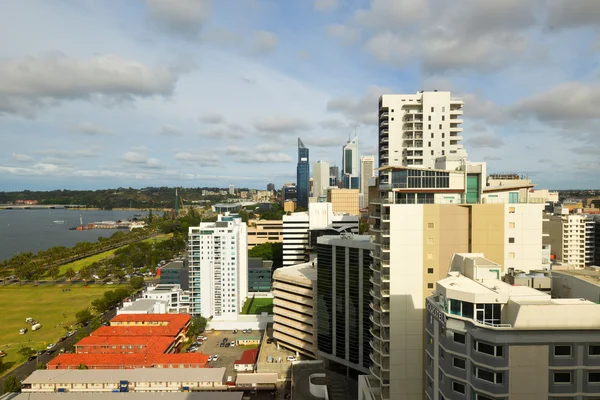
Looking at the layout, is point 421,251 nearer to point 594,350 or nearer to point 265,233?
→ point 594,350

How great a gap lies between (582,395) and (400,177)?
937 cm

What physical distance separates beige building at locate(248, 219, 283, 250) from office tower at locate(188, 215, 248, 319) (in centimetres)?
2547

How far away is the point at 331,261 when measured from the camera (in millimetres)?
23062

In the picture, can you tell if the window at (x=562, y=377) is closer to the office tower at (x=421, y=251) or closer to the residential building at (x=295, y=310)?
the office tower at (x=421, y=251)

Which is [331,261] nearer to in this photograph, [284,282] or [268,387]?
[284,282]

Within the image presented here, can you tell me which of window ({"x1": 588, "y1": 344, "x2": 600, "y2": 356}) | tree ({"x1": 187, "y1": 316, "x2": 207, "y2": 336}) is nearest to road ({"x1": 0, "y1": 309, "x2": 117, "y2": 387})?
tree ({"x1": 187, "y1": 316, "x2": 207, "y2": 336})

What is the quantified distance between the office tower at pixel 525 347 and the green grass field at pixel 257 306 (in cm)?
3129

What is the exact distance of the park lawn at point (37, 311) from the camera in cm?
3039

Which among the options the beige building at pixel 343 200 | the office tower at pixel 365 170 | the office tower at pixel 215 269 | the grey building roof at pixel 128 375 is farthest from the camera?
the office tower at pixel 365 170

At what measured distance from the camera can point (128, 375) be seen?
904 inches

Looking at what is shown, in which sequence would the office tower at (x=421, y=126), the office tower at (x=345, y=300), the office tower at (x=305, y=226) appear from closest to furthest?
1. the office tower at (x=345, y=300)
2. the office tower at (x=421, y=126)
3. the office tower at (x=305, y=226)

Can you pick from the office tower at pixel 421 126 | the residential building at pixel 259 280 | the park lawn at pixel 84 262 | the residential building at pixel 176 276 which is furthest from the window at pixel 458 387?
the park lawn at pixel 84 262

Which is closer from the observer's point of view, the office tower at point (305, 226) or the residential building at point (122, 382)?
the residential building at point (122, 382)

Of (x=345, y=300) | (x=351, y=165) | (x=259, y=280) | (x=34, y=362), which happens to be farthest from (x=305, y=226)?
(x=351, y=165)
